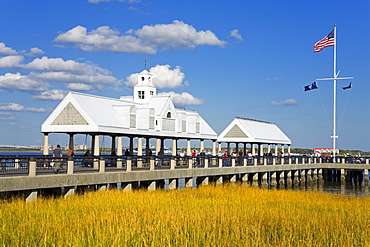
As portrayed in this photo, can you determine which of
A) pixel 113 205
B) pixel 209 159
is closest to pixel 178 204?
pixel 113 205

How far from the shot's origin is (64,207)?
63.7ft

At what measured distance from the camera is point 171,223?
15672mm

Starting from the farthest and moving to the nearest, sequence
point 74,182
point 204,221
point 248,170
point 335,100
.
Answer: point 335,100 → point 248,170 → point 74,182 → point 204,221

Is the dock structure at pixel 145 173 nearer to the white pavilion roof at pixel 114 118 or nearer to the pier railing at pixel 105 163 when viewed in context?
the pier railing at pixel 105 163

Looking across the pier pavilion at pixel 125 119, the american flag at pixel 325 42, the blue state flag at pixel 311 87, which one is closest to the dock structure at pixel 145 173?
the pier pavilion at pixel 125 119

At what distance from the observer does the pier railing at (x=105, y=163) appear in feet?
73.6

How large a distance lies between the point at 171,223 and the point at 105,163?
15277mm

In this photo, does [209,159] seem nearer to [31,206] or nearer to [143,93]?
[143,93]

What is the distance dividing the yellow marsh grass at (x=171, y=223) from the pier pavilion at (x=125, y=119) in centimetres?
1014

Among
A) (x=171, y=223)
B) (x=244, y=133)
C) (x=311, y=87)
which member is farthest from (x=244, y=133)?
(x=171, y=223)

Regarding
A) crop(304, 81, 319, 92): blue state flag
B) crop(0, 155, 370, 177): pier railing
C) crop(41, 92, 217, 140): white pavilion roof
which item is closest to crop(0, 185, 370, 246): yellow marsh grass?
crop(0, 155, 370, 177): pier railing

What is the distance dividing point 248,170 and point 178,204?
83.2 feet

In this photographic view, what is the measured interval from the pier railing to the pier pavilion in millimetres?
2493

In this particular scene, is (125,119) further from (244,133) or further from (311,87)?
(311,87)
